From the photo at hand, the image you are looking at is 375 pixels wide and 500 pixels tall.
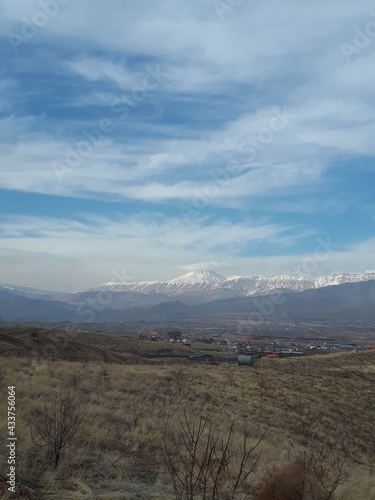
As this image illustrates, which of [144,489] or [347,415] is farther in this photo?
[347,415]

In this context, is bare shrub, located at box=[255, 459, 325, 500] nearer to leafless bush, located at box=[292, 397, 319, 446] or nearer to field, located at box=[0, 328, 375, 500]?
field, located at box=[0, 328, 375, 500]

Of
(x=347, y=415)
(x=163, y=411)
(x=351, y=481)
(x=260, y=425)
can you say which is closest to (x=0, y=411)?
(x=163, y=411)

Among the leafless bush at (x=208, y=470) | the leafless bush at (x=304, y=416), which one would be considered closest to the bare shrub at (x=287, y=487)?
the leafless bush at (x=208, y=470)

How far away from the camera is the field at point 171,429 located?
7.06 meters

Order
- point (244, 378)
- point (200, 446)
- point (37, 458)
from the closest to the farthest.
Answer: point (37, 458), point (200, 446), point (244, 378)

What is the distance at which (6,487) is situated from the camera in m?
5.60

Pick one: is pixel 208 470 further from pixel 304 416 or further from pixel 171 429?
pixel 304 416

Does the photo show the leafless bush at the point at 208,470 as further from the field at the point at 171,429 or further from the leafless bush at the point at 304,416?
the leafless bush at the point at 304,416

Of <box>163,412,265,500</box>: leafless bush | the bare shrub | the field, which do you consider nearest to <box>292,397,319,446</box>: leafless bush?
the field

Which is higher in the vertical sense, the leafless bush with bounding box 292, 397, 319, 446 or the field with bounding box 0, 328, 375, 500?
the field with bounding box 0, 328, 375, 500

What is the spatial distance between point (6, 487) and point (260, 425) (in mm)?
13012

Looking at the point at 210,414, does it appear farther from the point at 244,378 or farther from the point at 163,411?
the point at 244,378

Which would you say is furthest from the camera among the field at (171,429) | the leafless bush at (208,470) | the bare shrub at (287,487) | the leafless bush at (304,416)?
the leafless bush at (304,416)

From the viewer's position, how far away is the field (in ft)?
23.2
